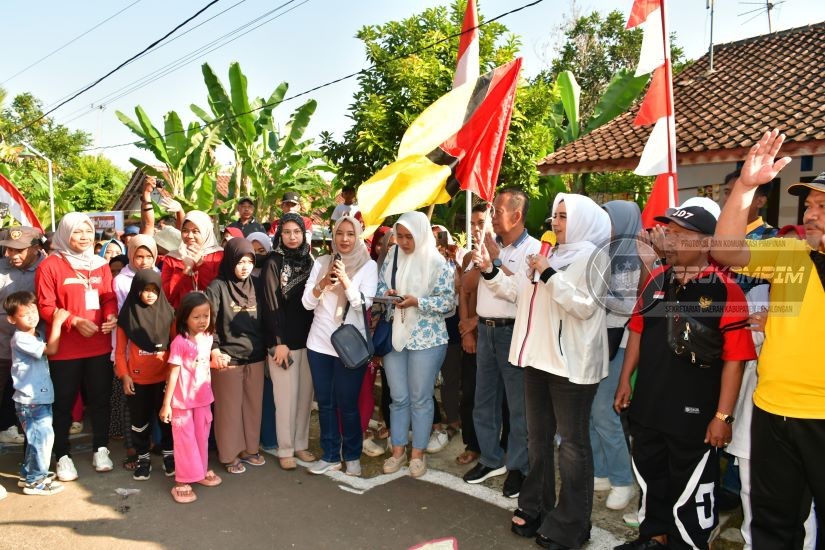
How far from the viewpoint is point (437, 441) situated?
497cm

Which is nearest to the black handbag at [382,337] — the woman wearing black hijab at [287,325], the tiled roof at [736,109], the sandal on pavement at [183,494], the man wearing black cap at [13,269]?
the woman wearing black hijab at [287,325]

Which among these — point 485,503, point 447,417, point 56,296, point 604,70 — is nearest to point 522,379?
point 485,503

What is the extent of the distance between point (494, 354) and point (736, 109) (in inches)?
316

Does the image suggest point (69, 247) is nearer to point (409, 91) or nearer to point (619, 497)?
A: point (619, 497)

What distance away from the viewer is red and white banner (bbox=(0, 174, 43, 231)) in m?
6.53

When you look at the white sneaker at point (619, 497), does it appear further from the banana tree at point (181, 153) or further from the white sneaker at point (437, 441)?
the banana tree at point (181, 153)

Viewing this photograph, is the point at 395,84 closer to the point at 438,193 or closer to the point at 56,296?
the point at 438,193

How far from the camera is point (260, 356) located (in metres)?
4.62

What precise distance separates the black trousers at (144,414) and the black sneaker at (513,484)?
2.44m

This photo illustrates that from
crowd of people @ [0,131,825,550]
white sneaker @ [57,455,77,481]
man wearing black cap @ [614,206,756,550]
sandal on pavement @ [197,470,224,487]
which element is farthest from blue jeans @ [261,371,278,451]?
man wearing black cap @ [614,206,756,550]

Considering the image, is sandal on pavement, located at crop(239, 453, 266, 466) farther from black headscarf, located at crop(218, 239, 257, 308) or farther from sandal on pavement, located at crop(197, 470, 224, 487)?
black headscarf, located at crop(218, 239, 257, 308)

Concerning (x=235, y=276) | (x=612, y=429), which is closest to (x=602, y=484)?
(x=612, y=429)

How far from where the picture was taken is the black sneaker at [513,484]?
406 cm

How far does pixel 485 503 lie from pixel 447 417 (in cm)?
129
